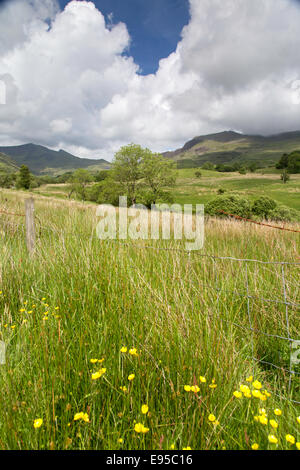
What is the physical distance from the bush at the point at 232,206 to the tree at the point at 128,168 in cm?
2939

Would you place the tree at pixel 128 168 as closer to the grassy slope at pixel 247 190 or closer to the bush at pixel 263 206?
the grassy slope at pixel 247 190

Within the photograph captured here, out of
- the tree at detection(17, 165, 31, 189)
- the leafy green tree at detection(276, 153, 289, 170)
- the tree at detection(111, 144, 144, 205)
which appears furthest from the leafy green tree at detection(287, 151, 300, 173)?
the tree at detection(17, 165, 31, 189)

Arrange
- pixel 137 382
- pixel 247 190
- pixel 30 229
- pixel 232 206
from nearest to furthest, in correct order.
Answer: pixel 137 382
pixel 30 229
pixel 232 206
pixel 247 190

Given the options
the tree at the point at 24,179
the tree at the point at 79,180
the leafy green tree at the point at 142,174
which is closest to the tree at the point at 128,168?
the leafy green tree at the point at 142,174

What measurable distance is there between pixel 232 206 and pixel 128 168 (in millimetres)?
32425

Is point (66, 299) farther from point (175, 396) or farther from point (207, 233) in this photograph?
point (207, 233)

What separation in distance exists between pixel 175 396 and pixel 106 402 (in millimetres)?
403

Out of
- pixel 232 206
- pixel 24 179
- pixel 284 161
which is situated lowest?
pixel 232 206

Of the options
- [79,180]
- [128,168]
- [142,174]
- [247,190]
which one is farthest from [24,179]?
[247,190]

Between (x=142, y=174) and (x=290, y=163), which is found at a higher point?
(x=290, y=163)

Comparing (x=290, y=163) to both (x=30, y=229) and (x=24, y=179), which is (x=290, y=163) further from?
(x=30, y=229)

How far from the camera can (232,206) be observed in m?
13.8

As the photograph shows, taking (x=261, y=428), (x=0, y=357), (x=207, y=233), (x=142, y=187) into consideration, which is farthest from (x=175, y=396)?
(x=142, y=187)

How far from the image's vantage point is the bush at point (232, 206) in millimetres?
13805
